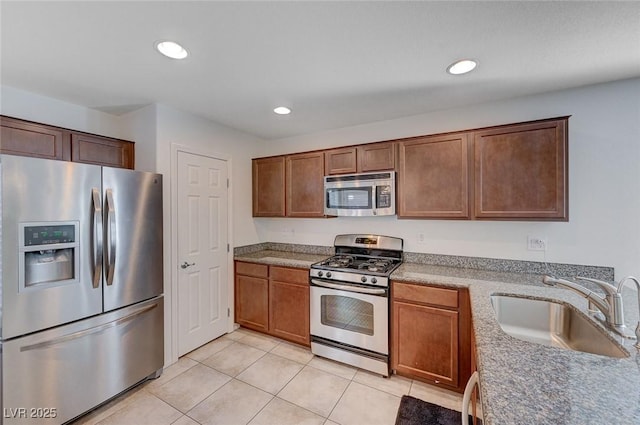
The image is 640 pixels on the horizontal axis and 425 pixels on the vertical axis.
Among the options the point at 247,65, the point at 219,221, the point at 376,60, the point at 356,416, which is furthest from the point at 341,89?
the point at 356,416

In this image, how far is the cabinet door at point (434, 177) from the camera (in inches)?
91.7

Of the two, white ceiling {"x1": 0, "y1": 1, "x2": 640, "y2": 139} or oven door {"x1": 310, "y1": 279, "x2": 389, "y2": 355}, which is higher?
white ceiling {"x1": 0, "y1": 1, "x2": 640, "y2": 139}

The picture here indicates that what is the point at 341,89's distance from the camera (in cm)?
220

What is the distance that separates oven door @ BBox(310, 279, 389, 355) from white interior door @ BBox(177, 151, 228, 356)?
1181 millimetres

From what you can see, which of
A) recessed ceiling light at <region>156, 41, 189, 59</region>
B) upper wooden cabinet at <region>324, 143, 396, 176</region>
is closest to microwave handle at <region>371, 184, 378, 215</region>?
upper wooden cabinet at <region>324, 143, 396, 176</region>

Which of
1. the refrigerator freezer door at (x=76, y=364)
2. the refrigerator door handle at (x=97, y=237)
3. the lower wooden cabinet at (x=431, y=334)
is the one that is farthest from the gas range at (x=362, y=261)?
the refrigerator door handle at (x=97, y=237)

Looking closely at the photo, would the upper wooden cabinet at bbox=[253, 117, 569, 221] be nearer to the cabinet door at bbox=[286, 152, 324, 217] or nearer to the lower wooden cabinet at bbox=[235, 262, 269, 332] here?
the cabinet door at bbox=[286, 152, 324, 217]

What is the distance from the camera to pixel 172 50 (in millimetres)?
1652

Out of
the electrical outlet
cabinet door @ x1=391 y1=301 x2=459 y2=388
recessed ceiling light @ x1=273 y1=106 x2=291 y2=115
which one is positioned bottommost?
cabinet door @ x1=391 y1=301 x2=459 y2=388

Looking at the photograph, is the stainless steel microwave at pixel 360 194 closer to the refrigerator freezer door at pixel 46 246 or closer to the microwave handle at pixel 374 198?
the microwave handle at pixel 374 198

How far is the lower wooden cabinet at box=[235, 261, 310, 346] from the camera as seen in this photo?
280 cm

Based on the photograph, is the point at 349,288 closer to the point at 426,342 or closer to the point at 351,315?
the point at 351,315

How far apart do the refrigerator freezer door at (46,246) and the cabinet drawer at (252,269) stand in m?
1.44

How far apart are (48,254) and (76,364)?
0.79 m
